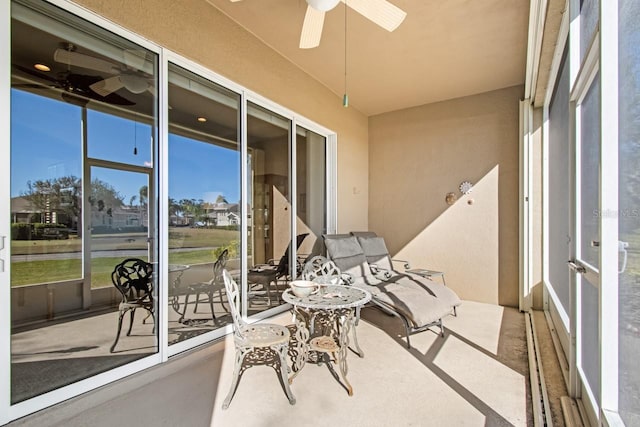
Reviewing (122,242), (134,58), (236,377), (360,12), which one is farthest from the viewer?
(122,242)

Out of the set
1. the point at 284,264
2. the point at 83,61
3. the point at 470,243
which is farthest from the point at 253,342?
the point at 470,243

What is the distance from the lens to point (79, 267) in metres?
3.72

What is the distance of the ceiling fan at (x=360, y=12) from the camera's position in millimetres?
2504

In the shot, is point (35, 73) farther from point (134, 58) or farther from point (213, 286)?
point (213, 286)

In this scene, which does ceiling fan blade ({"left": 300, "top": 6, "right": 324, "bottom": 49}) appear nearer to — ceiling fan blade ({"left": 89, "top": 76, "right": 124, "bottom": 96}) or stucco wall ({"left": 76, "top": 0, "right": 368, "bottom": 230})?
stucco wall ({"left": 76, "top": 0, "right": 368, "bottom": 230})

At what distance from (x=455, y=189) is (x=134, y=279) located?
4.53 m

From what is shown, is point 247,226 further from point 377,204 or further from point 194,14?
point 377,204

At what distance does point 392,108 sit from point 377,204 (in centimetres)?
173

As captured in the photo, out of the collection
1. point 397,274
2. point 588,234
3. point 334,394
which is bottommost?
point 334,394

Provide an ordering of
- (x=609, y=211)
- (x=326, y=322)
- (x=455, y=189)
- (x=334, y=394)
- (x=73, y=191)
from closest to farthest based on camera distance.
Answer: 1. (x=609, y=211)
2. (x=334, y=394)
3. (x=326, y=322)
4. (x=73, y=191)
5. (x=455, y=189)

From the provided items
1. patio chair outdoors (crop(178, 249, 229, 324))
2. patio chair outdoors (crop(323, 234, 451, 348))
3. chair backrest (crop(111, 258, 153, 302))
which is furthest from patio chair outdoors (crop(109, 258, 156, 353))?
patio chair outdoors (crop(323, 234, 451, 348))

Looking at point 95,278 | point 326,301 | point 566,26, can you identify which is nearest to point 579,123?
point 566,26

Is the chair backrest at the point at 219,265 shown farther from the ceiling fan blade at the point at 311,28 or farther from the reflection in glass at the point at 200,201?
the ceiling fan blade at the point at 311,28

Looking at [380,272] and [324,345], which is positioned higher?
[380,272]
